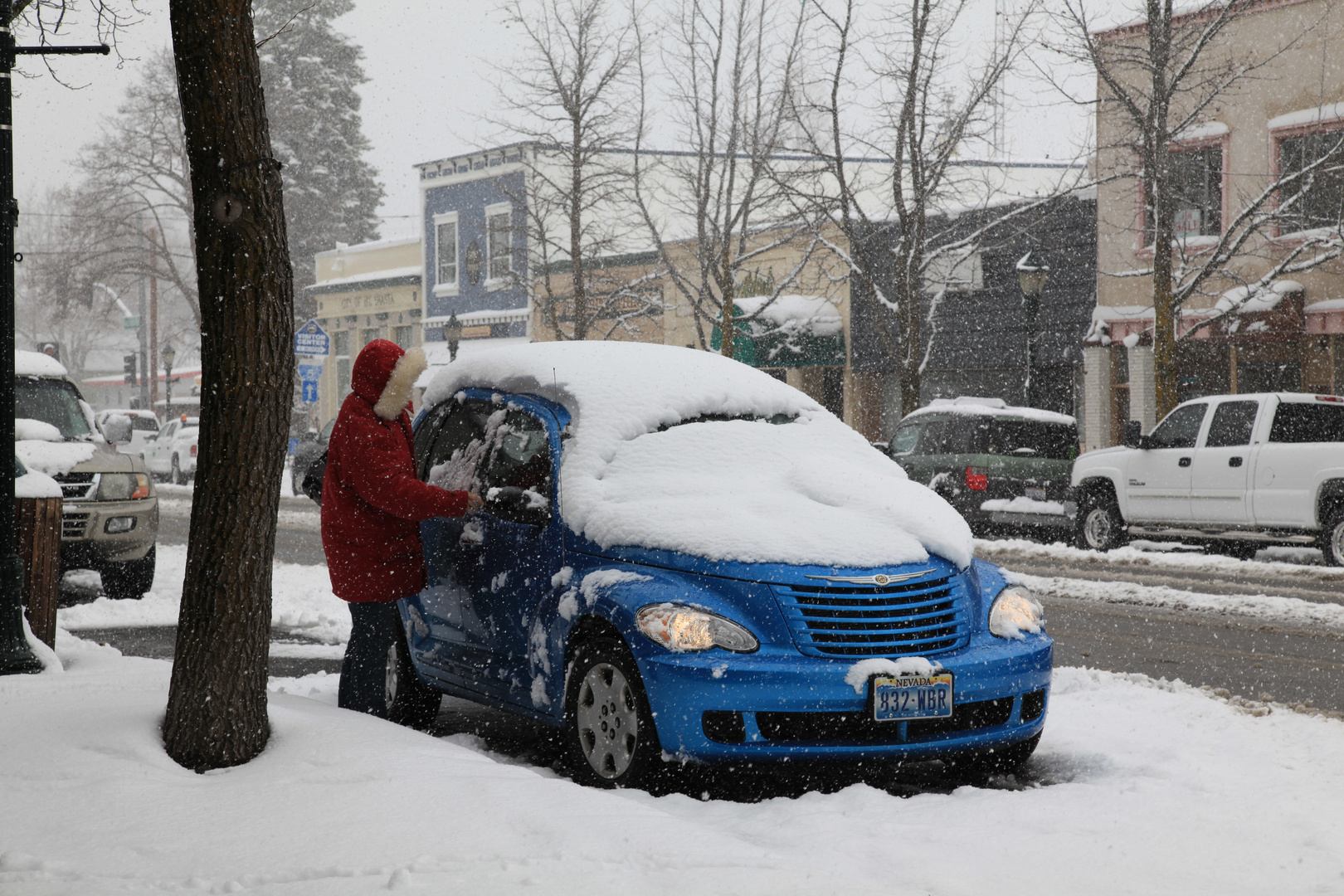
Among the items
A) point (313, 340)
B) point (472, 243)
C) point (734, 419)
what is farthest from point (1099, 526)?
point (472, 243)

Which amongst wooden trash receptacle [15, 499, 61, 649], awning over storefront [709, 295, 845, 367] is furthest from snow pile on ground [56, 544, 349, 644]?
awning over storefront [709, 295, 845, 367]

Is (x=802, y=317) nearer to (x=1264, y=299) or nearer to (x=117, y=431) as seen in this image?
(x=1264, y=299)

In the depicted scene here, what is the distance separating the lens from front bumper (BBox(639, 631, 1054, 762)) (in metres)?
4.96

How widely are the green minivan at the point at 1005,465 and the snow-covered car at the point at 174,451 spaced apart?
21.1 meters

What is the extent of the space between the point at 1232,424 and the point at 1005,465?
3.27 meters

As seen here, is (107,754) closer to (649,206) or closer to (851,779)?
(851,779)

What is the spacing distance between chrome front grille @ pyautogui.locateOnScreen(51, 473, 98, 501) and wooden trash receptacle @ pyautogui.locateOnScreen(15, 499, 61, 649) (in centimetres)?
394

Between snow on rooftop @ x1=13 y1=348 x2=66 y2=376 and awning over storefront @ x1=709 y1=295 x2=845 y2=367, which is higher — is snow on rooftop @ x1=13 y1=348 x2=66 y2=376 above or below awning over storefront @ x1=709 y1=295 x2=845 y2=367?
below

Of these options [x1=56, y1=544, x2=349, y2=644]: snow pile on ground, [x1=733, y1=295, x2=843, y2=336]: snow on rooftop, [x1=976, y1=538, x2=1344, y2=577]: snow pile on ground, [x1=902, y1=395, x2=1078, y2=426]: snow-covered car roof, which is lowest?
[x1=976, y1=538, x2=1344, y2=577]: snow pile on ground

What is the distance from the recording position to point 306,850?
3963 millimetres

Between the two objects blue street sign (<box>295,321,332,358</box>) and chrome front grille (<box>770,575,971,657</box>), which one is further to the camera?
blue street sign (<box>295,321,332,358</box>)

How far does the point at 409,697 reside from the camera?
22.2 feet

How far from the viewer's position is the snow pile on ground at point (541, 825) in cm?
386

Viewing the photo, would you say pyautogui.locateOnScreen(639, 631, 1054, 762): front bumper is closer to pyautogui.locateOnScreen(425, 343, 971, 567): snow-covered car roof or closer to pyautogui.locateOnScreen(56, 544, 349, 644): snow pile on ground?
pyautogui.locateOnScreen(425, 343, 971, 567): snow-covered car roof
